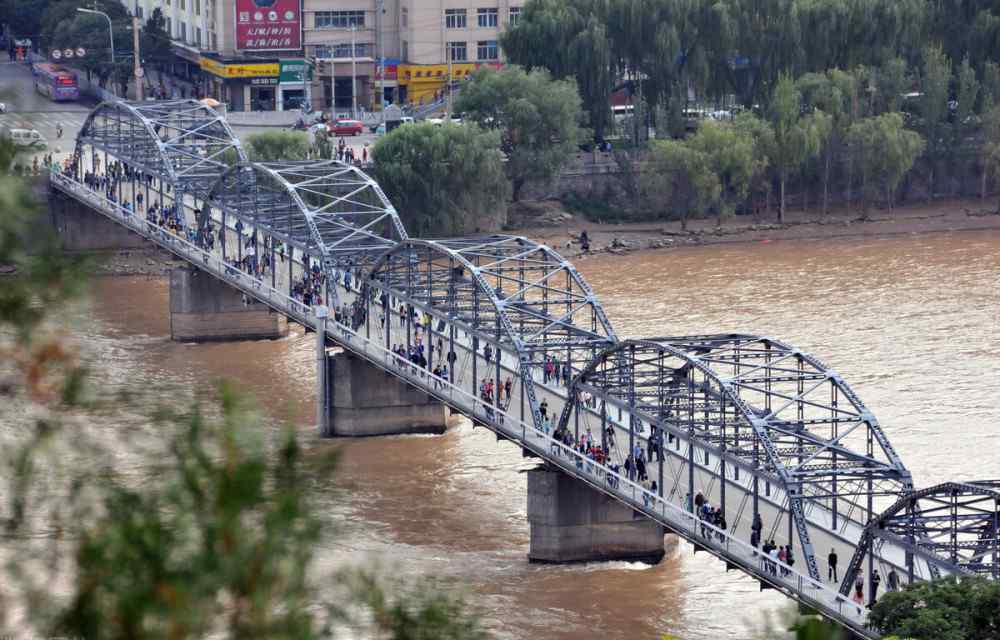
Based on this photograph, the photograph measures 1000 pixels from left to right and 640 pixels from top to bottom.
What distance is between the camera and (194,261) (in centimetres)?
6606

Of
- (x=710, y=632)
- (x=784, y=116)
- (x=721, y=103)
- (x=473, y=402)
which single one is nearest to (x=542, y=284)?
(x=473, y=402)

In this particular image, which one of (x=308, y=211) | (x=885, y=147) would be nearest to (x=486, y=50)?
(x=885, y=147)

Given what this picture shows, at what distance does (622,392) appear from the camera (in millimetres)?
43438

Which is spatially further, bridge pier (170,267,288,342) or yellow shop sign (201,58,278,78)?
yellow shop sign (201,58,278,78)

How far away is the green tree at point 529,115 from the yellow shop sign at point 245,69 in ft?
52.0

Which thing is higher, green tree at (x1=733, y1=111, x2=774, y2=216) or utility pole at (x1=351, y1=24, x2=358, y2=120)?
utility pole at (x1=351, y1=24, x2=358, y2=120)

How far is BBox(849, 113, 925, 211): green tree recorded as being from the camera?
88.6m

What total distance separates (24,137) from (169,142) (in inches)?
2583

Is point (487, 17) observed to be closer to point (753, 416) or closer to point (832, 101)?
point (832, 101)

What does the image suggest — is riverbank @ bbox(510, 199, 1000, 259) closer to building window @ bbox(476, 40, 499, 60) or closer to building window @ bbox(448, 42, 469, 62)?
building window @ bbox(448, 42, 469, 62)

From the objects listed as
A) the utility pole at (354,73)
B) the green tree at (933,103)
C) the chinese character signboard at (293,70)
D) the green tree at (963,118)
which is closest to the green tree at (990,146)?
the green tree at (963,118)

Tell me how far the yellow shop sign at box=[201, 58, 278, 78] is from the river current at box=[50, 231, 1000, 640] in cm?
2137

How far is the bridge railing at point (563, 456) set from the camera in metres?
34.3

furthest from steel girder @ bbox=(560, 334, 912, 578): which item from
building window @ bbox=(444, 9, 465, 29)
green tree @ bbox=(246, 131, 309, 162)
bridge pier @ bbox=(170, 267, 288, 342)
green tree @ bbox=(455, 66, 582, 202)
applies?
building window @ bbox=(444, 9, 465, 29)
